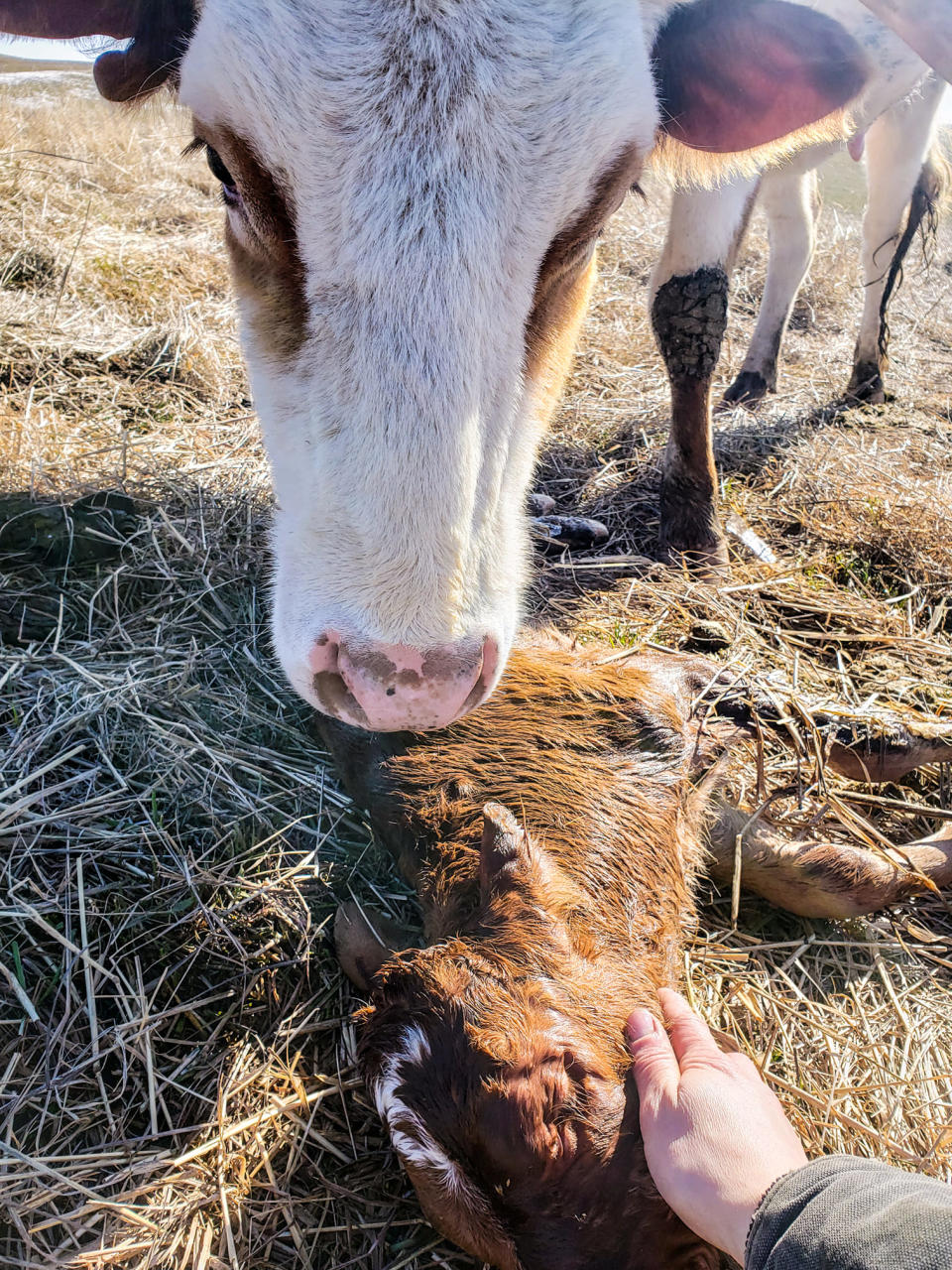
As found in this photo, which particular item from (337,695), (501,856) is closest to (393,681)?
(337,695)

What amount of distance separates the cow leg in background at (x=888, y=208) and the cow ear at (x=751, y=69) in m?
3.43

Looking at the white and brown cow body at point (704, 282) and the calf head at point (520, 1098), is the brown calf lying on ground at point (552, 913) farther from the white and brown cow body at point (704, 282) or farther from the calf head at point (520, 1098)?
the white and brown cow body at point (704, 282)

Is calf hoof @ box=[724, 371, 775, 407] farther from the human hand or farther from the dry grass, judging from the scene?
the human hand

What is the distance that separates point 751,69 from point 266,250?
4.60ft

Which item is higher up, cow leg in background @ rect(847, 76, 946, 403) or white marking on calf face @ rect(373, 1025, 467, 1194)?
cow leg in background @ rect(847, 76, 946, 403)

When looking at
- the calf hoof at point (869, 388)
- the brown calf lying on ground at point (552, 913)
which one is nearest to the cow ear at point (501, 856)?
the brown calf lying on ground at point (552, 913)

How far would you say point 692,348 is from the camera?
3549mm

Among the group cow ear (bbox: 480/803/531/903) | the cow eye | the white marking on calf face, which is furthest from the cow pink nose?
the cow eye

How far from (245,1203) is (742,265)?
7871mm

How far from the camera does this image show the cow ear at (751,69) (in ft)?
6.59

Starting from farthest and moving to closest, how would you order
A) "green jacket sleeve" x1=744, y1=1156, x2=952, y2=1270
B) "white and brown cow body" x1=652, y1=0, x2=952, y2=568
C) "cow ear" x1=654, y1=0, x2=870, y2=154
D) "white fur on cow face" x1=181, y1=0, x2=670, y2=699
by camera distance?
"white and brown cow body" x1=652, y1=0, x2=952, y2=568
"cow ear" x1=654, y1=0, x2=870, y2=154
"white fur on cow face" x1=181, y1=0, x2=670, y2=699
"green jacket sleeve" x1=744, y1=1156, x2=952, y2=1270

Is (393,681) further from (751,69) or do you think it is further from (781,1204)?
(751,69)

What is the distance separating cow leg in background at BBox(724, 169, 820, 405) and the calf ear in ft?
12.6

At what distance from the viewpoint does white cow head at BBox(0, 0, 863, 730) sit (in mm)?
1304
